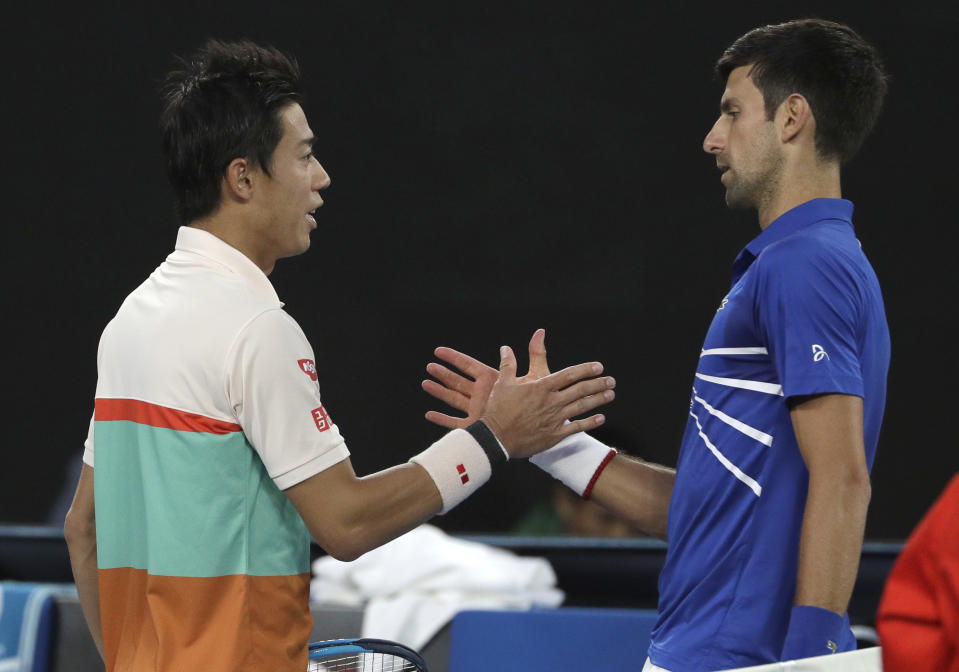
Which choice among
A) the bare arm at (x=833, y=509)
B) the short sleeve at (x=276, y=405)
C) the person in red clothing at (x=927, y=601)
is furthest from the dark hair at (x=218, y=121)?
the person in red clothing at (x=927, y=601)

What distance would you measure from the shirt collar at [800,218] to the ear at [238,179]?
2.43ft

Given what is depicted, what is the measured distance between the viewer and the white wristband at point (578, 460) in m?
2.13

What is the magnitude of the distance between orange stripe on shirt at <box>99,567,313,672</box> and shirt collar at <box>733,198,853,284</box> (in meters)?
0.83

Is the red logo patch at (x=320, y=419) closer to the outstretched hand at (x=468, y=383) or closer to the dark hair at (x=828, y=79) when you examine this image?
the outstretched hand at (x=468, y=383)

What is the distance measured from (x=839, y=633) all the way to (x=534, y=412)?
25.5 inches

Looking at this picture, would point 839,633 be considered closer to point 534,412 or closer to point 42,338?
point 534,412

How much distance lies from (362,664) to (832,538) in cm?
94

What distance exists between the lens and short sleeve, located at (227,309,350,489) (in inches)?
64.6

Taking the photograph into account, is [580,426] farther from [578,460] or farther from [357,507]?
[357,507]

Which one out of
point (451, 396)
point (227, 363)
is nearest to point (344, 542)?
point (227, 363)

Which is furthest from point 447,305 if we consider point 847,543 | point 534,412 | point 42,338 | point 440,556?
point 847,543

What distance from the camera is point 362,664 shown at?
2096 mm

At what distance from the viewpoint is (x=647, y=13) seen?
543cm

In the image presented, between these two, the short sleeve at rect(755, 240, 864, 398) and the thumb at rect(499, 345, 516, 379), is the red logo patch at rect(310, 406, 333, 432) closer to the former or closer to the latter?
the thumb at rect(499, 345, 516, 379)
